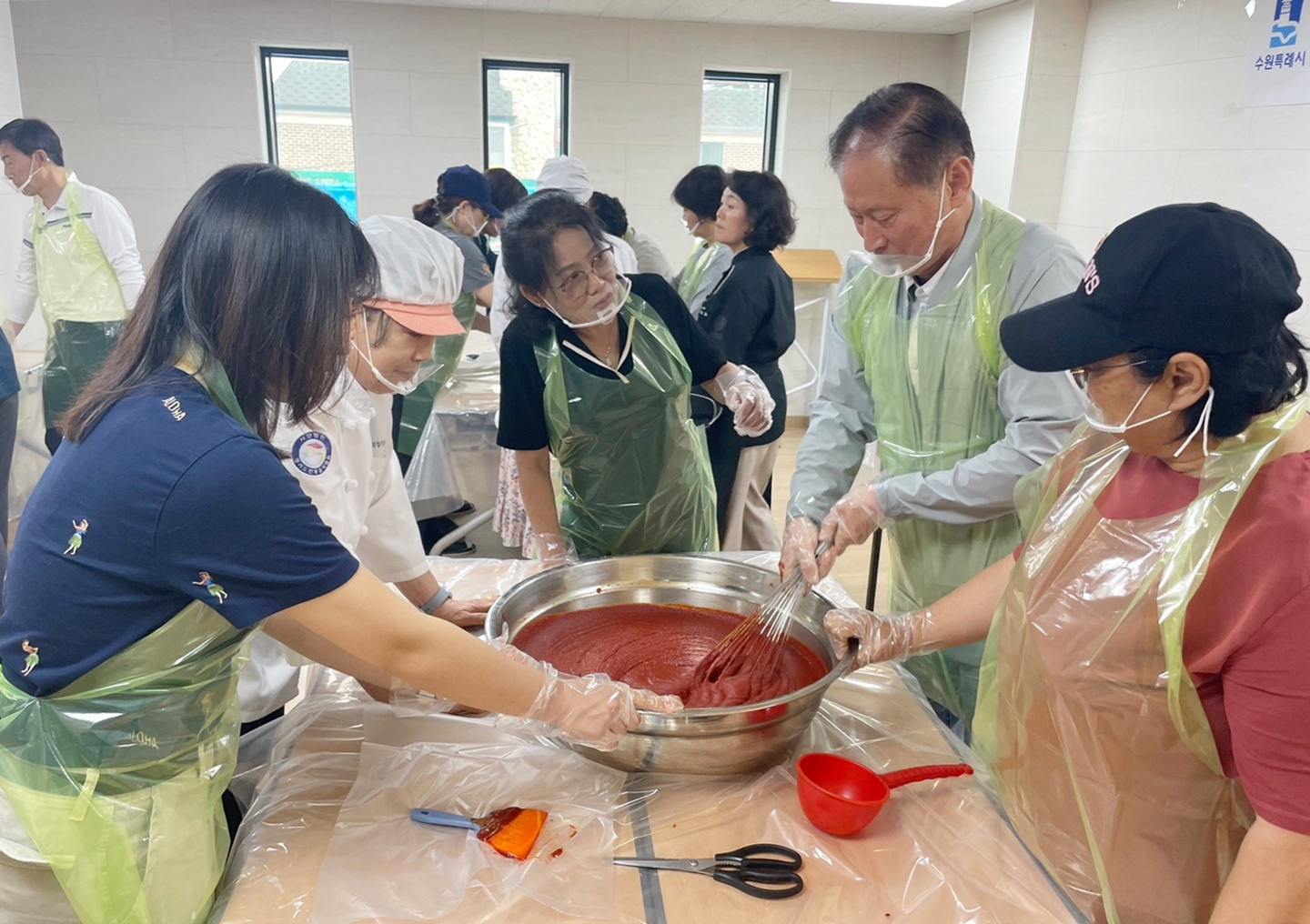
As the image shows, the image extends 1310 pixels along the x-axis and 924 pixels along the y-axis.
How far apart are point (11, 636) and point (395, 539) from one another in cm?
64

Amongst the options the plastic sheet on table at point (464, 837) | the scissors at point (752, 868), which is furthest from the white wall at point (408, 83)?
the scissors at point (752, 868)

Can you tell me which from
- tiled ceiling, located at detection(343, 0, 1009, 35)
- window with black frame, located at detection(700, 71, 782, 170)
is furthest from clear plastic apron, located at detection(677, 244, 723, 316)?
window with black frame, located at detection(700, 71, 782, 170)

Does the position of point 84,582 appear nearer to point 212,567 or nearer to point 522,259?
point 212,567

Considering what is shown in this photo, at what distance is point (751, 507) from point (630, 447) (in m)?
1.47

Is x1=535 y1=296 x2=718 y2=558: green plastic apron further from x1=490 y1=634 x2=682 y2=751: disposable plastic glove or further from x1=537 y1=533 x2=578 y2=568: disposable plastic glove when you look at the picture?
x1=490 y1=634 x2=682 y2=751: disposable plastic glove

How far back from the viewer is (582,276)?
5.58 ft

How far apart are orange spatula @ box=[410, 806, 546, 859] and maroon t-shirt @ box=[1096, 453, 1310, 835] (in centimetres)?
72

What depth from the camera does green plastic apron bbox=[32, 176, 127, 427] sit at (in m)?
3.44

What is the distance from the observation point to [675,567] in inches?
57.0

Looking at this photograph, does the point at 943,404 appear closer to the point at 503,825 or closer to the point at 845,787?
the point at 845,787

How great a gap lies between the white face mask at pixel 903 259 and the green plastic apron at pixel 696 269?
2192 mm

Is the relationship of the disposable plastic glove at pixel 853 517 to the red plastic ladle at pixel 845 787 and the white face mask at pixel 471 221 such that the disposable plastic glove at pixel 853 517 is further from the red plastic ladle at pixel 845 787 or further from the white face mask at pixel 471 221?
the white face mask at pixel 471 221

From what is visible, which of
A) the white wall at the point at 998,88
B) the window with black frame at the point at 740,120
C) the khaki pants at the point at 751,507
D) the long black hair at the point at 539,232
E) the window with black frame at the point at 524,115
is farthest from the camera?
the window with black frame at the point at 740,120

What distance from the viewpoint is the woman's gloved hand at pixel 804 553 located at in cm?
136
